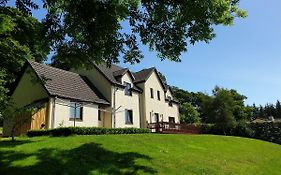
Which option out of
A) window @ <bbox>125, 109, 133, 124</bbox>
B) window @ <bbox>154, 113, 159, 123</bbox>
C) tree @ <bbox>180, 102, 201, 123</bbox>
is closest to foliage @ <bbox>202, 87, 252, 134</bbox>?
window @ <bbox>154, 113, 159, 123</bbox>

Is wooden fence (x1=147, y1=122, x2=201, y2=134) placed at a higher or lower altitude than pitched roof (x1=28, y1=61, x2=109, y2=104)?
lower

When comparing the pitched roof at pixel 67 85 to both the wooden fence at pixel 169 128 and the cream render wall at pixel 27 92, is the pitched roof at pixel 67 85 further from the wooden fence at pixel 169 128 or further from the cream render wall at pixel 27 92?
the wooden fence at pixel 169 128

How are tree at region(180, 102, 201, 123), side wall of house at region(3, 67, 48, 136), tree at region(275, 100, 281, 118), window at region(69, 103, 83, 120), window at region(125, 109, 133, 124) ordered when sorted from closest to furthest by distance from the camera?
1. side wall of house at region(3, 67, 48, 136)
2. window at region(69, 103, 83, 120)
3. window at region(125, 109, 133, 124)
4. tree at region(180, 102, 201, 123)
5. tree at region(275, 100, 281, 118)

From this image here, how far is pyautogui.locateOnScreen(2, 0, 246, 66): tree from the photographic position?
1159 cm

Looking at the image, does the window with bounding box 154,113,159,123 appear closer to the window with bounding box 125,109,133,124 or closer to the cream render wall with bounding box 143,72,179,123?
the cream render wall with bounding box 143,72,179,123

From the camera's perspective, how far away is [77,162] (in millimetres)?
14164

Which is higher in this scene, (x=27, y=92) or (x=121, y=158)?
(x=27, y=92)

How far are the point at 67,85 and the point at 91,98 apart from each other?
10.2 feet

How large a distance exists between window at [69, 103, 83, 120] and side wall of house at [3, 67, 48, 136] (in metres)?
2.97

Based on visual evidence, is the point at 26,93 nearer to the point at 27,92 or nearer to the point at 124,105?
the point at 27,92

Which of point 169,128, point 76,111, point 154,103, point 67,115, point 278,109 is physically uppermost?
point 278,109

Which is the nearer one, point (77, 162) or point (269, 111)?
point (77, 162)

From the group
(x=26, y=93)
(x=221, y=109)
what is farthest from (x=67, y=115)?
(x=221, y=109)

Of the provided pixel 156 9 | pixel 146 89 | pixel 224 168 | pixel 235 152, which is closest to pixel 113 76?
pixel 146 89
